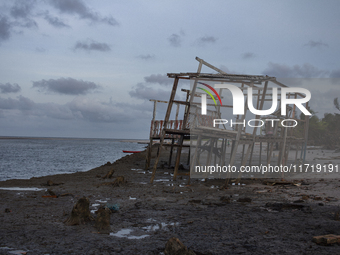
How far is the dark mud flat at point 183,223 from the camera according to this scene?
5.37 m

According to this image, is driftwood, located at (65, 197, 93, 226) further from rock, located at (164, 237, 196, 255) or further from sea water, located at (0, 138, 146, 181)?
sea water, located at (0, 138, 146, 181)

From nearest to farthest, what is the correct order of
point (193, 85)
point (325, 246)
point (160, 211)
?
point (325, 246) < point (160, 211) < point (193, 85)

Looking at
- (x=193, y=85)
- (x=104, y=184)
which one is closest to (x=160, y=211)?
(x=104, y=184)

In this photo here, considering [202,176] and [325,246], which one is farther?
[202,176]

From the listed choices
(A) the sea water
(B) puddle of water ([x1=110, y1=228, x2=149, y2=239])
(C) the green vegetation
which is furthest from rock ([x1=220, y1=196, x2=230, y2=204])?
(A) the sea water

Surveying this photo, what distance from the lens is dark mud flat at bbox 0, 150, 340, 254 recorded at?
17.6 ft

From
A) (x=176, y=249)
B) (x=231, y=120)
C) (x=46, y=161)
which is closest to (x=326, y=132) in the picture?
(x=231, y=120)

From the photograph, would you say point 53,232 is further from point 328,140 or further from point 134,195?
point 328,140

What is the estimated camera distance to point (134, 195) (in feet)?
34.3

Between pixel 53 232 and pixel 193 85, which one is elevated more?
pixel 193 85

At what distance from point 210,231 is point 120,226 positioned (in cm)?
184

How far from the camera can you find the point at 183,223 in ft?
22.3

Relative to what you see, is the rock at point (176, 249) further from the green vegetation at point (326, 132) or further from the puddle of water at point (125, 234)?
the green vegetation at point (326, 132)

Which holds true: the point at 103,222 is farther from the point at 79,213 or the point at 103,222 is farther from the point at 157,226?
the point at 157,226
